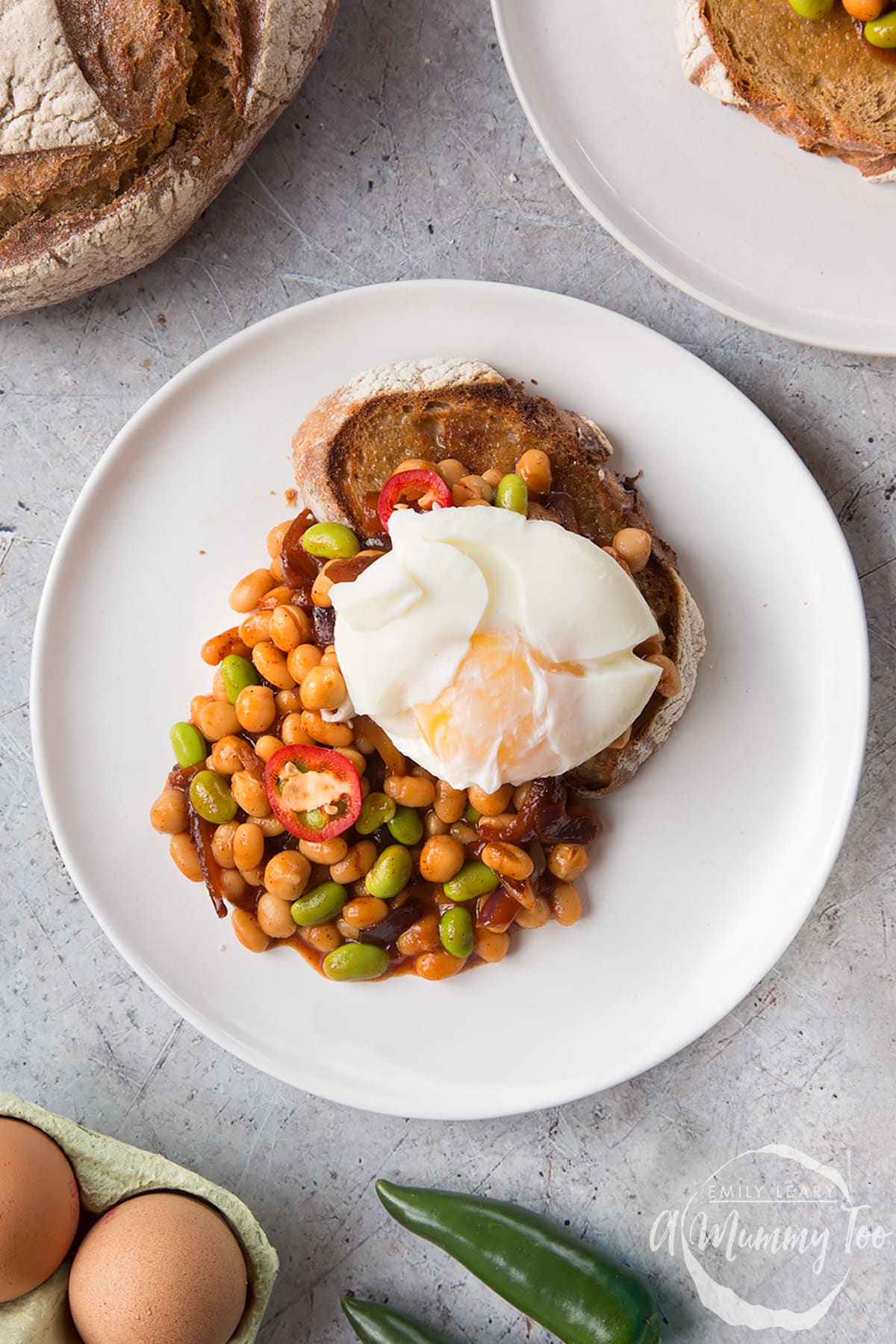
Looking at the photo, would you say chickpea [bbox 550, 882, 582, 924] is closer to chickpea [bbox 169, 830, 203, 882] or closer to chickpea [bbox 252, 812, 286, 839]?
chickpea [bbox 252, 812, 286, 839]

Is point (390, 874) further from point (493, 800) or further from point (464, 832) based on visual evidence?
point (493, 800)

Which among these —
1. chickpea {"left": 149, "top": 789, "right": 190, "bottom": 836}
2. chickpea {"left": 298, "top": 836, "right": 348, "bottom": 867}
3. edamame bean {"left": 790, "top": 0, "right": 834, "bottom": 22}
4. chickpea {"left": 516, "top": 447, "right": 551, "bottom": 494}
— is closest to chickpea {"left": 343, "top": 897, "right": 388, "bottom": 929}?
chickpea {"left": 298, "top": 836, "right": 348, "bottom": 867}

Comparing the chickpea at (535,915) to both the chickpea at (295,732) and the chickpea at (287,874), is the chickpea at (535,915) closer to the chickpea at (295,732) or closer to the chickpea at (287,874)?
the chickpea at (287,874)

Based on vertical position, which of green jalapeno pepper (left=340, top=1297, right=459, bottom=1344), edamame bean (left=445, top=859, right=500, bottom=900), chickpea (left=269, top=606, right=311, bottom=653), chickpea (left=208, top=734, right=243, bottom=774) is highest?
chickpea (left=269, top=606, right=311, bottom=653)

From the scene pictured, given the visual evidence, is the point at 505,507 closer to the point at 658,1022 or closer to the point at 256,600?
the point at 256,600

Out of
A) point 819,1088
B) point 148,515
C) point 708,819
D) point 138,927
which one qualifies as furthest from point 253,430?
point 819,1088

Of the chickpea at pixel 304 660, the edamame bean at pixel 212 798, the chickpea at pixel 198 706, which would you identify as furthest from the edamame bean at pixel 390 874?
the chickpea at pixel 198 706

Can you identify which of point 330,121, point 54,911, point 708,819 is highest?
point 330,121
